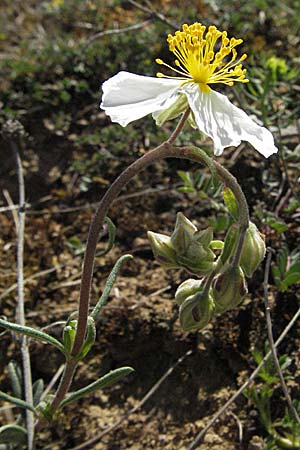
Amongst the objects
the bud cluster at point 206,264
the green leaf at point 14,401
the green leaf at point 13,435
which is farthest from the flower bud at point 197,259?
the green leaf at point 13,435

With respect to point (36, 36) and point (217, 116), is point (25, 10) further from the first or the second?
point (217, 116)

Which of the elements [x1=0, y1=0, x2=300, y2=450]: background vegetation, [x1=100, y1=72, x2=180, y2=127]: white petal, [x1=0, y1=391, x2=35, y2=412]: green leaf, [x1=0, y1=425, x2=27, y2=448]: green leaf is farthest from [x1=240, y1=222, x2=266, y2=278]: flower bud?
[x1=0, y1=425, x2=27, y2=448]: green leaf

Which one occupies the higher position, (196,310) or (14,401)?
(196,310)

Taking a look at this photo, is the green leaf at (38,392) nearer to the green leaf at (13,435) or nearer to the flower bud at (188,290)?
the green leaf at (13,435)

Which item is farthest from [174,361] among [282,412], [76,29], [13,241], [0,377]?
[76,29]

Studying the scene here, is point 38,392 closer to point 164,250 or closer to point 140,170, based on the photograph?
point 164,250

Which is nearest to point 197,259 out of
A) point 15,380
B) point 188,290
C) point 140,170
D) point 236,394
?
point 188,290
